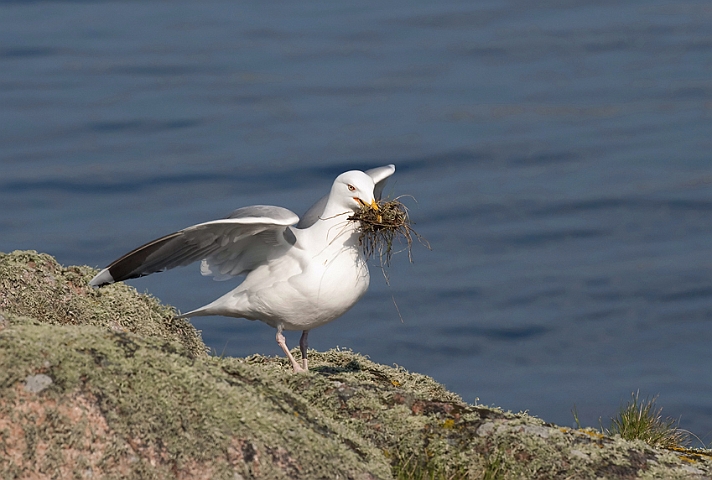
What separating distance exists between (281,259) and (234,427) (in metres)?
2.98

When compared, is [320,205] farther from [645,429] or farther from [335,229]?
[645,429]

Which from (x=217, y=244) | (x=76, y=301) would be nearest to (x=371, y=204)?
(x=217, y=244)

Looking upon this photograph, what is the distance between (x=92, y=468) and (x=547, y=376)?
10.2 m

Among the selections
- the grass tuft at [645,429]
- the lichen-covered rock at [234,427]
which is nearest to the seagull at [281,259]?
the lichen-covered rock at [234,427]

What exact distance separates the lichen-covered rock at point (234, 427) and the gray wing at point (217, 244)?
1.34 metres

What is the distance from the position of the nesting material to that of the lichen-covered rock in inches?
55.2

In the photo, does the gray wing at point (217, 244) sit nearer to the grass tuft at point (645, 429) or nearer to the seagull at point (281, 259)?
the seagull at point (281, 259)

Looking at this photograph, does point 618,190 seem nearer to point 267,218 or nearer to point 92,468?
point 267,218

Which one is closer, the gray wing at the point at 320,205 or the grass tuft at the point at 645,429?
the grass tuft at the point at 645,429

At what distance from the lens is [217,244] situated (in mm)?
7254

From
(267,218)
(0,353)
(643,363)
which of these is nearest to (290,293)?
(267,218)

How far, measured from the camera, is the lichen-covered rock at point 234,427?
423 centimetres

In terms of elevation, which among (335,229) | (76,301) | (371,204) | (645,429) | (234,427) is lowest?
(645,429)

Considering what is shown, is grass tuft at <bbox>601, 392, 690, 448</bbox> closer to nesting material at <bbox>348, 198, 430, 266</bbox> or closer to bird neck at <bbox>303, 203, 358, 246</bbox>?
nesting material at <bbox>348, 198, 430, 266</bbox>
